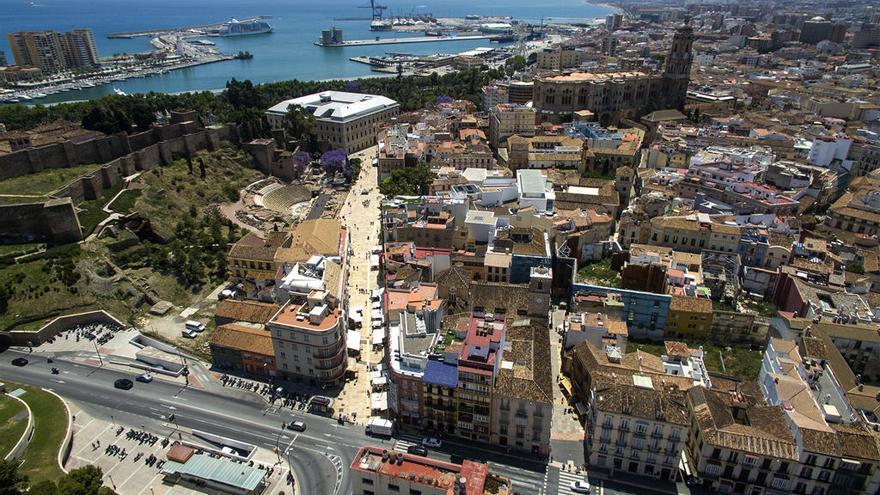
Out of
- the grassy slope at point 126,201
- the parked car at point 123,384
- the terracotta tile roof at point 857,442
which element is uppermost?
the grassy slope at point 126,201

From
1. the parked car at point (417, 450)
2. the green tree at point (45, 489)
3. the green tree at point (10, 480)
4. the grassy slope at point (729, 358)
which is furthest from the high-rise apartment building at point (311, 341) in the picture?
the grassy slope at point (729, 358)

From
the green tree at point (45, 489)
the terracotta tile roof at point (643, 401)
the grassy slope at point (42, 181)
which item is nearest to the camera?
the green tree at point (45, 489)

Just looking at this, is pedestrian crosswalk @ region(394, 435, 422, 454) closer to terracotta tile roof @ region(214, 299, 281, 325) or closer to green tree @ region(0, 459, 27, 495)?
terracotta tile roof @ region(214, 299, 281, 325)

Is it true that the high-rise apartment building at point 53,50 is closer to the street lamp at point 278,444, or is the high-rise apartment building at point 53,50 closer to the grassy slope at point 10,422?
the grassy slope at point 10,422

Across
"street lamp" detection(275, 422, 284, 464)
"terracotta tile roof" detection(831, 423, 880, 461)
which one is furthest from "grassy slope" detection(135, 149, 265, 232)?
"terracotta tile roof" detection(831, 423, 880, 461)

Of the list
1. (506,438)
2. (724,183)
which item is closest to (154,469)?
(506,438)

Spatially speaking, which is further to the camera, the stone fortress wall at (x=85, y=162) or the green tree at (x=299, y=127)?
the green tree at (x=299, y=127)

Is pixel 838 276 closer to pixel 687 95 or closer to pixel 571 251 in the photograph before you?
pixel 571 251

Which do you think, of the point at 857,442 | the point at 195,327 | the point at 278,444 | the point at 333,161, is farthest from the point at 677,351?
the point at 333,161
